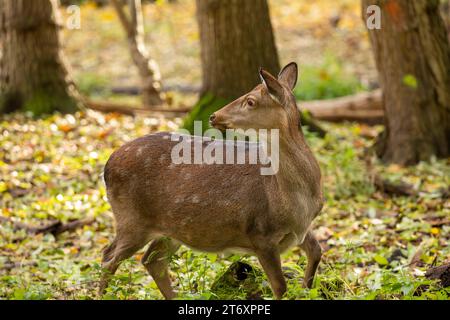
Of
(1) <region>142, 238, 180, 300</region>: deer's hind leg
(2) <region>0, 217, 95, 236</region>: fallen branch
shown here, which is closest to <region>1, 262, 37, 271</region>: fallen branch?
(2) <region>0, 217, 95, 236</region>: fallen branch

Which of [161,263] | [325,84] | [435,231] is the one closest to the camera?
[161,263]

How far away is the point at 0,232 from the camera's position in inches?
318

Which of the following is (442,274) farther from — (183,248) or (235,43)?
(235,43)

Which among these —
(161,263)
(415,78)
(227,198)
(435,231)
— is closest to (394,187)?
(435,231)

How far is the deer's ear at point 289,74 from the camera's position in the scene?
574 centimetres

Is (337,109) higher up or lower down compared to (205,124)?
lower down

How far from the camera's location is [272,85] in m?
5.16

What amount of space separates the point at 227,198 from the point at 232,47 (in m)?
4.74

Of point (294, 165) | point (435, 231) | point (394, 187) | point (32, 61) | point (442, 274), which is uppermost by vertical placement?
point (32, 61)

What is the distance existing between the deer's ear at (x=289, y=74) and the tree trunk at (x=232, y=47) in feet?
14.0

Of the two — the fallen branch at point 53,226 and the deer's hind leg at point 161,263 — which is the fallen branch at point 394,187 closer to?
the fallen branch at point 53,226
